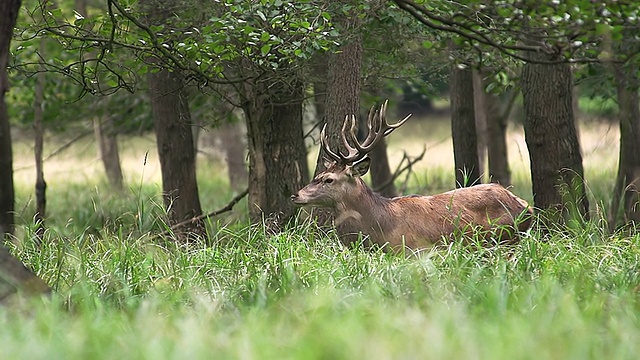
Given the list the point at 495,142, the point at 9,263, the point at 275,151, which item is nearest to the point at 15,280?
the point at 9,263

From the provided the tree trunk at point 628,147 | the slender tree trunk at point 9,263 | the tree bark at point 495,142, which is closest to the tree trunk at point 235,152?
the tree bark at point 495,142

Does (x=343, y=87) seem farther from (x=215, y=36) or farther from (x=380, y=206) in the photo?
(x=215, y=36)

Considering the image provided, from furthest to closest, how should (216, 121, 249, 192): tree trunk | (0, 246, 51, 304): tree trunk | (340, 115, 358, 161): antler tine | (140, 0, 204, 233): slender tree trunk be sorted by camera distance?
1. (216, 121, 249, 192): tree trunk
2. (140, 0, 204, 233): slender tree trunk
3. (340, 115, 358, 161): antler tine
4. (0, 246, 51, 304): tree trunk

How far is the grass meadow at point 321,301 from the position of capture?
188 inches

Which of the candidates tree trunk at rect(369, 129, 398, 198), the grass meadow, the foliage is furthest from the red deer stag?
tree trunk at rect(369, 129, 398, 198)

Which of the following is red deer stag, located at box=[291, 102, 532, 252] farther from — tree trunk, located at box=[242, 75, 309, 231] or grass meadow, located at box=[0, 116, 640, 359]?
tree trunk, located at box=[242, 75, 309, 231]

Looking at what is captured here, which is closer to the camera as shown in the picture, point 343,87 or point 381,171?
point 343,87

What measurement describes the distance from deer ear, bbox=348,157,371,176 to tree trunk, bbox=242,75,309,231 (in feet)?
3.57

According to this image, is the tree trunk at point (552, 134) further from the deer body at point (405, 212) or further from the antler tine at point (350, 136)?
the antler tine at point (350, 136)

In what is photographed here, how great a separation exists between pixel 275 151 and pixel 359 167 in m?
1.28

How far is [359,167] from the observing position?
9.86 meters

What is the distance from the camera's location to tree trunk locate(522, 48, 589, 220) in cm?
1026

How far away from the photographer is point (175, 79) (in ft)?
35.8

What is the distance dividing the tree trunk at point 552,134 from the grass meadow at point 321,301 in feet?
3.33
